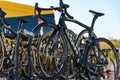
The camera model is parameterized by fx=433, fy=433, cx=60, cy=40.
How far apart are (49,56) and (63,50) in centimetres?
35

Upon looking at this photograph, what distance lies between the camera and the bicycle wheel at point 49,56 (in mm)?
5398

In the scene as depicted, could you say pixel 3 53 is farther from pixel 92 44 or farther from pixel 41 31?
pixel 92 44

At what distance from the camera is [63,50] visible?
583 centimetres

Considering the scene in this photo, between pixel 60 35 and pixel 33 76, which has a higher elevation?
pixel 60 35

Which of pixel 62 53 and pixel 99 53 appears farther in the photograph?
pixel 99 53

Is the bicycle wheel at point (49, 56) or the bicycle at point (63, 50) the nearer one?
the bicycle wheel at point (49, 56)

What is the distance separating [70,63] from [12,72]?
120 cm

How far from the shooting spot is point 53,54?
5570 mm

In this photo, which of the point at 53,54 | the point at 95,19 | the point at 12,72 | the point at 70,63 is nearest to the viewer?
the point at 12,72

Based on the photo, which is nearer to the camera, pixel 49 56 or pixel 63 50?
pixel 49 56

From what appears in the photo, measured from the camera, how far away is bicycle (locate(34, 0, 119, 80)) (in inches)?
217

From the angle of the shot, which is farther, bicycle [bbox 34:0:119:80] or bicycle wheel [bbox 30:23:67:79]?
bicycle [bbox 34:0:119:80]

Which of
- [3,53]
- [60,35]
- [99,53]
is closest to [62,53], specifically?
[60,35]

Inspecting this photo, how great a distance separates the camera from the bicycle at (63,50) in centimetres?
552
